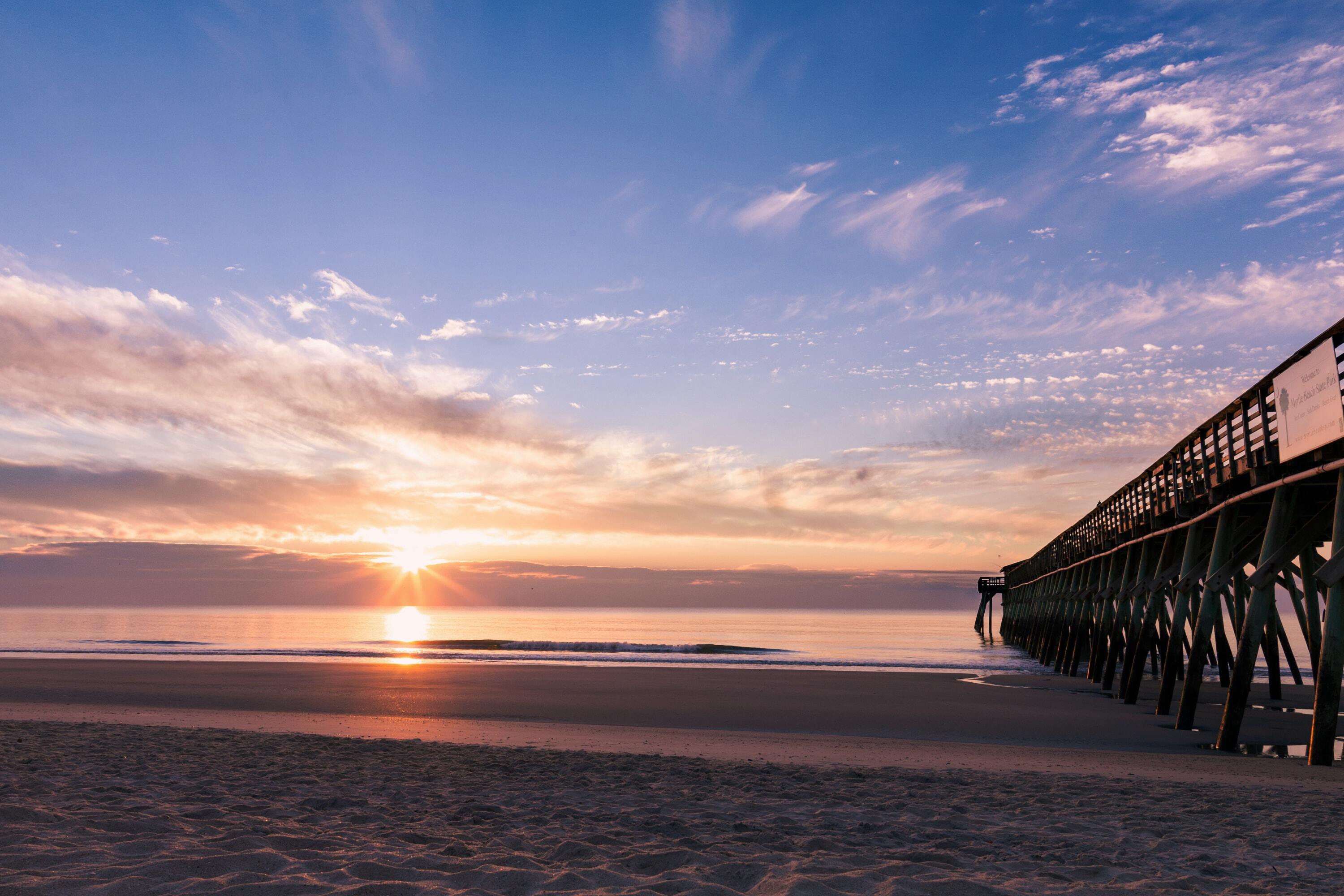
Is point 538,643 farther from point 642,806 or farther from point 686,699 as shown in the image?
point 642,806

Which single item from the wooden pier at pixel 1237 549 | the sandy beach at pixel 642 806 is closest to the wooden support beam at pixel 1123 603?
the wooden pier at pixel 1237 549

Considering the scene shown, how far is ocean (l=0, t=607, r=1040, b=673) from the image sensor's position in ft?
112

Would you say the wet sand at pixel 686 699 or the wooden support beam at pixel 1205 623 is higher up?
the wooden support beam at pixel 1205 623

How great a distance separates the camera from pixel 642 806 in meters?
7.21

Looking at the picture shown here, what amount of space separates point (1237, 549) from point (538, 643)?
34407 mm

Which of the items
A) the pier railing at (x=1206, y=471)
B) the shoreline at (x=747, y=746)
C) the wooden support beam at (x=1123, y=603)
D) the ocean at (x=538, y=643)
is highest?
the pier railing at (x=1206, y=471)

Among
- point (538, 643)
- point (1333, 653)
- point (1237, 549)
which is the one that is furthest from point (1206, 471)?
point (538, 643)

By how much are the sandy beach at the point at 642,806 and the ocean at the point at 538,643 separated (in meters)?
17.9

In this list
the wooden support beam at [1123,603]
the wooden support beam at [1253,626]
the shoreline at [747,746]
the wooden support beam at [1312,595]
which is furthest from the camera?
the wooden support beam at [1123,603]

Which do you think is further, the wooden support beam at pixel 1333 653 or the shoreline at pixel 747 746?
the shoreline at pixel 747 746

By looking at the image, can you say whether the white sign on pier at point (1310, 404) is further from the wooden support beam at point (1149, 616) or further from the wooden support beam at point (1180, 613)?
the wooden support beam at point (1149, 616)

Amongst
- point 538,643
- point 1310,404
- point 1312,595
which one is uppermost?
point 1310,404

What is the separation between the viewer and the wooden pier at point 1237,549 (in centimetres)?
984

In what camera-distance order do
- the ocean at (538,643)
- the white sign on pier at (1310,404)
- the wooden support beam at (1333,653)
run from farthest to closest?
1. the ocean at (538,643)
2. the white sign on pier at (1310,404)
3. the wooden support beam at (1333,653)
